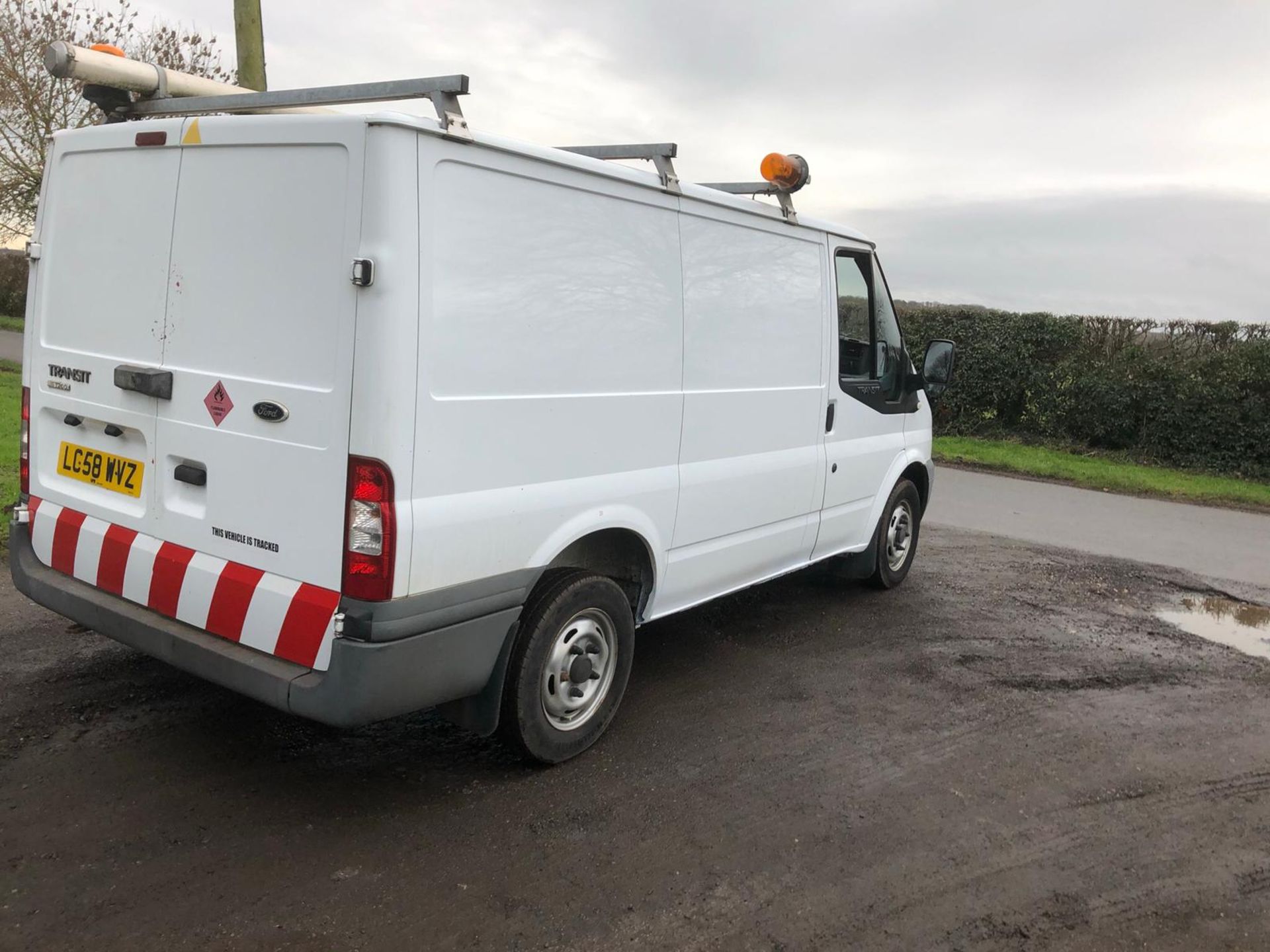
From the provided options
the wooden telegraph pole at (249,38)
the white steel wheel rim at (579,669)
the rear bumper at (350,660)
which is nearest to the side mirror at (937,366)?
the white steel wheel rim at (579,669)

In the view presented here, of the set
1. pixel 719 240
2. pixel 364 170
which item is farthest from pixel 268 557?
pixel 719 240

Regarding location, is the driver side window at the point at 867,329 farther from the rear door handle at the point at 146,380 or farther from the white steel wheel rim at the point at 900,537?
the rear door handle at the point at 146,380

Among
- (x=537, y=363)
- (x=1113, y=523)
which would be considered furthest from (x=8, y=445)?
(x=1113, y=523)

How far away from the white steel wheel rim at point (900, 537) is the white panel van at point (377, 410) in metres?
2.39

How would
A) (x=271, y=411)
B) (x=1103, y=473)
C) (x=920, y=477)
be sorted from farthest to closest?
(x=1103, y=473) < (x=920, y=477) < (x=271, y=411)

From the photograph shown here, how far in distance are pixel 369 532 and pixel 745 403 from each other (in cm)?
217

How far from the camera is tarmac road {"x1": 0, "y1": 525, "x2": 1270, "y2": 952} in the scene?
2.90 metres

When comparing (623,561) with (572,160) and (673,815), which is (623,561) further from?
(572,160)

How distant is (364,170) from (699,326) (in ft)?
5.76

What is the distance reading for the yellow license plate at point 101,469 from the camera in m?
3.62

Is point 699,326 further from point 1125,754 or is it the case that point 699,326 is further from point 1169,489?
point 1169,489

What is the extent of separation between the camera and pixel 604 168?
3705 millimetres

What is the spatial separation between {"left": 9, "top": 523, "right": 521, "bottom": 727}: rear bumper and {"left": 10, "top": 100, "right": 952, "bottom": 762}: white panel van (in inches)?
0.4

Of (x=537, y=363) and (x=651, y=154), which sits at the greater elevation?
(x=651, y=154)
